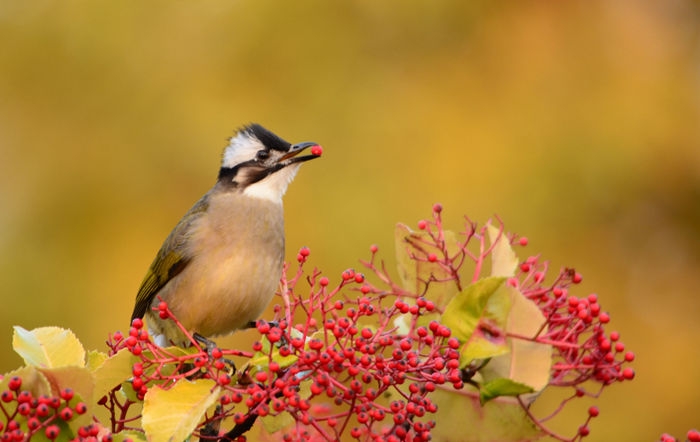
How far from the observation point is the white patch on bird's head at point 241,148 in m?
4.63

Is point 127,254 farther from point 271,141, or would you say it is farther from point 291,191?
point 271,141

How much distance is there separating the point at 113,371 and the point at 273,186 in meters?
2.13

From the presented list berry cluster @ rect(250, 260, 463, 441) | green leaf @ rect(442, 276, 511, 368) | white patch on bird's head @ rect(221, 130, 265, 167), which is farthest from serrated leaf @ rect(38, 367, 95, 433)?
white patch on bird's head @ rect(221, 130, 265, 167)

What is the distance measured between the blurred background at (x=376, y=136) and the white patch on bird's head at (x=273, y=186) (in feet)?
7.95

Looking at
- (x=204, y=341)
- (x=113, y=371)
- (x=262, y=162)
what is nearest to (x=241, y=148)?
Result: (x=262, y=162)

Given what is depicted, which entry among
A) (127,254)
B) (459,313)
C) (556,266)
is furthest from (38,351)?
(556,266)

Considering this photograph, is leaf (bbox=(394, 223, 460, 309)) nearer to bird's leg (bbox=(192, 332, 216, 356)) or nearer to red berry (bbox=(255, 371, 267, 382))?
red berry (bbox=(255, 371, 267, 382))

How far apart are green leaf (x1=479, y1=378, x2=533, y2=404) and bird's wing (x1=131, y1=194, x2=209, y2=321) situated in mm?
2073

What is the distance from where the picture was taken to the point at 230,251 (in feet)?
14.1

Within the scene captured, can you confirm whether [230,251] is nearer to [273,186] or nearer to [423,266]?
[273,186]

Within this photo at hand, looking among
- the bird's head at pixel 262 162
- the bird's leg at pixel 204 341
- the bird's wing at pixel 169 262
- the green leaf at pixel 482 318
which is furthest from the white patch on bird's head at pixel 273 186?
the green leaf at pixel 482 318

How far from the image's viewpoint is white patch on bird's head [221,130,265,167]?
4629 mm

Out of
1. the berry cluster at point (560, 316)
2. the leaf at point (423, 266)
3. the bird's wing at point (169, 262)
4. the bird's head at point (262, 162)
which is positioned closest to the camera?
the berry cluster at point (560, 316)

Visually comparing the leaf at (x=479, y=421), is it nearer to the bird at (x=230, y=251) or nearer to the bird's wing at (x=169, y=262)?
the bird at (x=230, y=251)
